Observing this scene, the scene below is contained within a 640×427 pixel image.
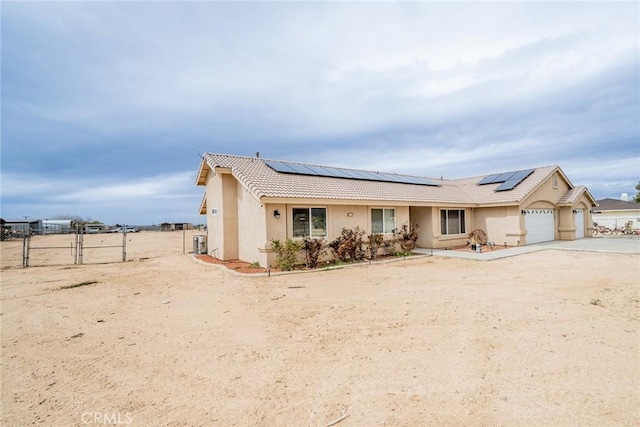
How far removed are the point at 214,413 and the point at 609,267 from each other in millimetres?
13984

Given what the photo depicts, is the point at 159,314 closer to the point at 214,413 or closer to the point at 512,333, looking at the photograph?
the point at 214,413

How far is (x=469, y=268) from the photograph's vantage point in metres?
11.5

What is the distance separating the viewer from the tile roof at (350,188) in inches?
490

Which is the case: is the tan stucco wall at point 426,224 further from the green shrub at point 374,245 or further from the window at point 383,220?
the green shrub at point 374,245

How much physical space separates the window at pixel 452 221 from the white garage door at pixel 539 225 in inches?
144

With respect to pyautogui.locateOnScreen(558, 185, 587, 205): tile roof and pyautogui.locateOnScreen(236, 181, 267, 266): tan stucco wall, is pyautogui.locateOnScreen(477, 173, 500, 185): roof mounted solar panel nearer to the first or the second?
pyautogui.locateOnScreen(558, 185, 587, 205): tile roof

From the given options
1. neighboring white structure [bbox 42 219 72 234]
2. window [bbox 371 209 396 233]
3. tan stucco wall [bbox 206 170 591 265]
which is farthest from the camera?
neighboring white structure [bbox 42 219 72 234]

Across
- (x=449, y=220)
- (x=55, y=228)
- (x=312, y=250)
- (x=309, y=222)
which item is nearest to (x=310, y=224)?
(x=309, y=222)

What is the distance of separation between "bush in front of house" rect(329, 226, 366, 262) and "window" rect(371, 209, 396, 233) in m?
1.47

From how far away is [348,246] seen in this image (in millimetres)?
13055

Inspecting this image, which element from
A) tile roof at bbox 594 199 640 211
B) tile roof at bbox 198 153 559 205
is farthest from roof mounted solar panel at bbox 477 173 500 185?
tile roof at bbox 594 199 640 211

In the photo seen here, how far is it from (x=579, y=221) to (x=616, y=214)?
725 inches

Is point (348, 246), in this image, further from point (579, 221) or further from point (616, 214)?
point (616, 214)

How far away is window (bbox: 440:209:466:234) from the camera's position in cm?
1833
